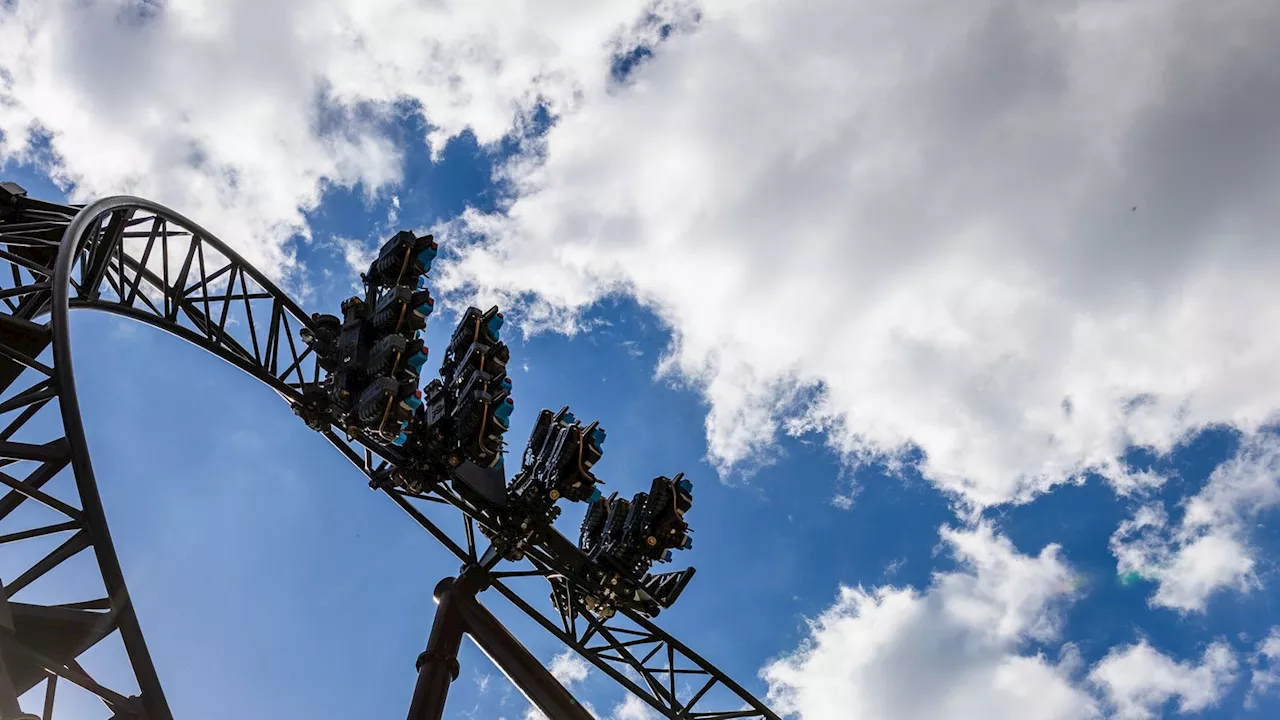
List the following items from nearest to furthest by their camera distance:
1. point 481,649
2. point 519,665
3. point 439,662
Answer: point 439,662
point 519,665
point 481,649

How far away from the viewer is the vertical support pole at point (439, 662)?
13.4 meters

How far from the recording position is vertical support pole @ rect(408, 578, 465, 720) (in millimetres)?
13352

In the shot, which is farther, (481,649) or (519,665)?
(481,649)

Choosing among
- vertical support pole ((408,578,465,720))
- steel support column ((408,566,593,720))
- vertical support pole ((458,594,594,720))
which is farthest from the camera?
vertical support pole ((458,594,594,720))

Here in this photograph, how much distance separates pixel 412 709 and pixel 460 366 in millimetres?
5473

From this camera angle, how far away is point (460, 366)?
15578mm

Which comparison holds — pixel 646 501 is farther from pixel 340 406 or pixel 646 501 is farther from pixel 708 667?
pixel 340 406

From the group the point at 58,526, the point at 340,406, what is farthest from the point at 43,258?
the point at 58,526

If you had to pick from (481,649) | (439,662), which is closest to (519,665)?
(481,649)

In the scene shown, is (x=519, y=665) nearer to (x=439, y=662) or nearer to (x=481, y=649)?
(x=481, y=649)

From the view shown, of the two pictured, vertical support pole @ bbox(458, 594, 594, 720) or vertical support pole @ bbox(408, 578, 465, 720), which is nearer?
vertical support pole @ bbox(408, 578, 465, 720)

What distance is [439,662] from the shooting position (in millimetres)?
13898

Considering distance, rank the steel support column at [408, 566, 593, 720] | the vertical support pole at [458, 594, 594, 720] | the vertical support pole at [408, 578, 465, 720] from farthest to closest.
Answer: the vertical support pole at [458, 594, 594, 720], the steel support column at [408, 566, 593, 720], the vertical support pole at [408, 578, 465, 720]

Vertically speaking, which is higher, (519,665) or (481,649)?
(481,649)
